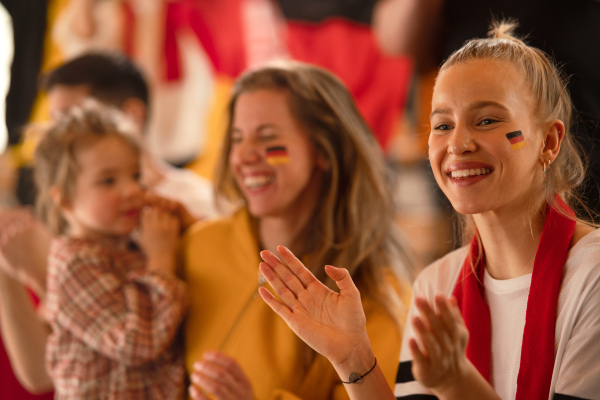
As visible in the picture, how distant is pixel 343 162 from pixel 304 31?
2.74 feet

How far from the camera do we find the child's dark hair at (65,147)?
0.95m

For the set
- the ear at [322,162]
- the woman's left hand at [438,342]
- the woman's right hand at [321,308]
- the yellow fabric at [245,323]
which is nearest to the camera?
the woman's left hand at [438,342]

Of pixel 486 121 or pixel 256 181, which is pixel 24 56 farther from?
pixel 486 121

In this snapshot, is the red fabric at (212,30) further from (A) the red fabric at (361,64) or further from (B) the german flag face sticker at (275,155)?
(B) the german flag face sticker at (275,155)

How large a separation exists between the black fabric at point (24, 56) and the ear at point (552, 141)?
3.39 ft

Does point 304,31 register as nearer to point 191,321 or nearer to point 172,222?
point 172,222

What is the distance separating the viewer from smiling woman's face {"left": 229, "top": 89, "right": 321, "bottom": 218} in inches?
32.0

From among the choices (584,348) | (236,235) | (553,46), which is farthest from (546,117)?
(236,235)

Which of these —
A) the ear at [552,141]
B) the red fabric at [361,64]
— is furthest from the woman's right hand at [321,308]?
the red fabric at [361,64]

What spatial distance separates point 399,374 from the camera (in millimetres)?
622

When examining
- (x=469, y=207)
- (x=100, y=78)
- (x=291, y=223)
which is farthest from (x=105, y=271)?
(x=469, y=207)

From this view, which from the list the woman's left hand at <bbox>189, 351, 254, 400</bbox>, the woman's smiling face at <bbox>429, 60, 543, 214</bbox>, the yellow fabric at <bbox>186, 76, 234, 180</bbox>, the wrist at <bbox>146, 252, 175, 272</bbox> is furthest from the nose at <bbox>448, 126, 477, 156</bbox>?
the yellow fabric at <bbox>186, 76, 234, 180</bbox>

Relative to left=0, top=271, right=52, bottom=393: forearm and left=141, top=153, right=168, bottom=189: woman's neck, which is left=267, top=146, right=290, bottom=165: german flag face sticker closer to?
left=141, top=153, right=168, bottom=189: woman's neck

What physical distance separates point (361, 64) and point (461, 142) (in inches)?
40.3
